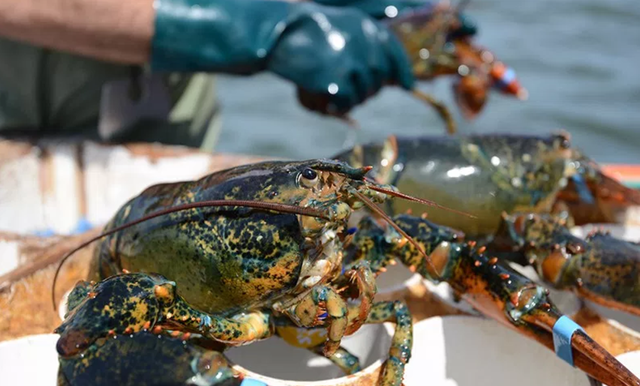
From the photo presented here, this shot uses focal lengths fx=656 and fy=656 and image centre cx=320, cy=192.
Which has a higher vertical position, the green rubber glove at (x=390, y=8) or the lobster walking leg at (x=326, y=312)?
the green rubber glove at (x=390, y=8)

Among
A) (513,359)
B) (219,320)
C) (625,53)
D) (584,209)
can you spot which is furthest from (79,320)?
(625,53)

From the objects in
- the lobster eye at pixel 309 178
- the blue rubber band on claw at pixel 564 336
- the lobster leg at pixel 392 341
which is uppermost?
the lobster eye at pixel 309 178

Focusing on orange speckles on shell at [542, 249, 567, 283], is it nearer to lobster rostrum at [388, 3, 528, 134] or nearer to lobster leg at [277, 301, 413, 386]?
lobster leg at [277, 301, 413, 386]

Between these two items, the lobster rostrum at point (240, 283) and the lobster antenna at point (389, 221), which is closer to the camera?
the lobster rostrum at point (240, 283)

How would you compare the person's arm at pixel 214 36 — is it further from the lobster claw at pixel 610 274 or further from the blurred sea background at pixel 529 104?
the blurred sea background at pixel 529 104

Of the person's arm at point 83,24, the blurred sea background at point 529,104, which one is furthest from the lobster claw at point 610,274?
the blurred sea background at point 529,104

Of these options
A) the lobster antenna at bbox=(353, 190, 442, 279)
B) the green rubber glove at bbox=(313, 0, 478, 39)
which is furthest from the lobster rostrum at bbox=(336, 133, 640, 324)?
the green rubber glove at bbox=(313, 0, 478, 39)

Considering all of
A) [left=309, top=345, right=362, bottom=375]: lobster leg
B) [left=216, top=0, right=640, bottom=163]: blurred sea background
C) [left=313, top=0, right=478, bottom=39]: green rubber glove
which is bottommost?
[left=216, top=0, right=640, bottom=163]: blurred sea background
